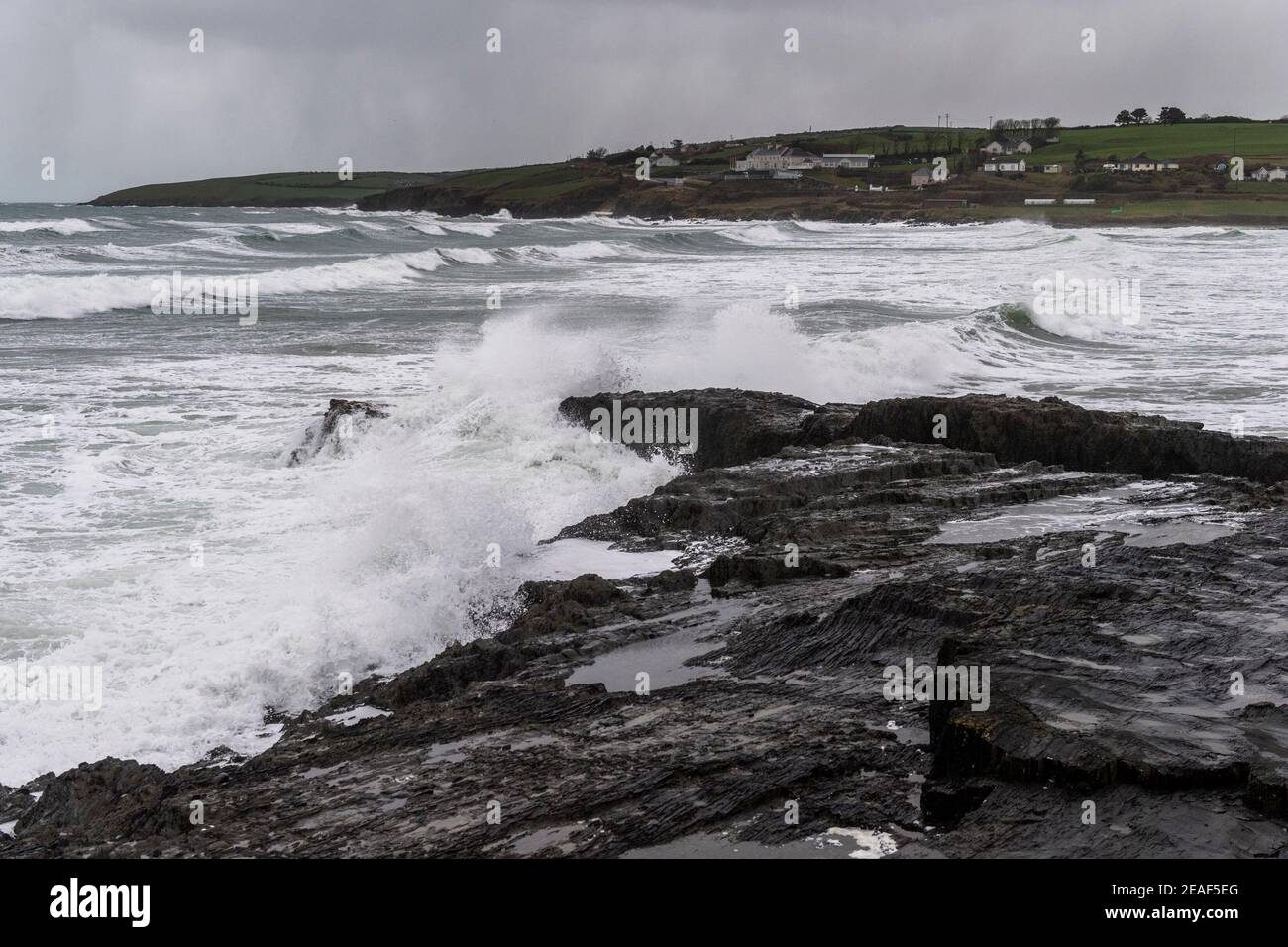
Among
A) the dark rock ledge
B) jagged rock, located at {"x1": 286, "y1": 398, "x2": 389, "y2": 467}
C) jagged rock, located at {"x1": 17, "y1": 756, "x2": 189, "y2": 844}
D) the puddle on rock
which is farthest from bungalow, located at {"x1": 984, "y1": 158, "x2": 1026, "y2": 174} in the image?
jagged rock, located at {"x1": 17, "y1": 756, "x2": 189, "y2": 844}

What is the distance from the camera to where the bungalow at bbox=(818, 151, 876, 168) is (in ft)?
413

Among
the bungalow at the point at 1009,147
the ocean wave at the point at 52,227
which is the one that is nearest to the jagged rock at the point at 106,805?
the ocean wave at the point at 52,227

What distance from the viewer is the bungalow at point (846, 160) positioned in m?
126

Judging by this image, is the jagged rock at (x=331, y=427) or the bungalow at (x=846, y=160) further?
the bungalow at (x=846, y=160)

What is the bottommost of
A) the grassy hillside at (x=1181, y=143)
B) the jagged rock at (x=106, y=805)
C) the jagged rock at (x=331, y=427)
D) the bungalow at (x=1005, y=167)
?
the jagged rock at (x=106, y=805)

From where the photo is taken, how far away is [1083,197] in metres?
92.6

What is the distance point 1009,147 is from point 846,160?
16.9m

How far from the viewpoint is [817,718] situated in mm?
6094

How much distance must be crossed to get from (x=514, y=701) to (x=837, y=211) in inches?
3662

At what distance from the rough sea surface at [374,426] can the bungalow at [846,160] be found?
88.1 m

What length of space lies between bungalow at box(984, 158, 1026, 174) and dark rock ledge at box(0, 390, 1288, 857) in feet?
350

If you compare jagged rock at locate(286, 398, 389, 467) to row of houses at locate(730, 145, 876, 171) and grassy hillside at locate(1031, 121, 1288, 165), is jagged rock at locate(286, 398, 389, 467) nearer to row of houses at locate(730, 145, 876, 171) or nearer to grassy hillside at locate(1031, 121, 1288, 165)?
grassy hillside at locate(1031, 121, 1288, 165)

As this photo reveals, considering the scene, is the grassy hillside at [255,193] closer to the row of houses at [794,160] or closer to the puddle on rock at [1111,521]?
the row of houses at [794,160]

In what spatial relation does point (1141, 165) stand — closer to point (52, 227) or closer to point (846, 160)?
point (846, 160)
